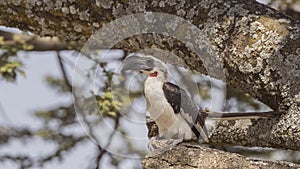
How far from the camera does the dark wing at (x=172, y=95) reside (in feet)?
5.38

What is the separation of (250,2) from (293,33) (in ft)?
0.52

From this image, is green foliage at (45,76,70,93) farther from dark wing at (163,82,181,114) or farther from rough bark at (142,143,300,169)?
rough bark at (142,143,300,169)

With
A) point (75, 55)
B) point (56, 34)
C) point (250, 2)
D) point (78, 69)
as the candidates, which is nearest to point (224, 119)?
point (250, 2)

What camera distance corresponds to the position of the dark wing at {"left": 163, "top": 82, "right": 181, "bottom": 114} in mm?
1640

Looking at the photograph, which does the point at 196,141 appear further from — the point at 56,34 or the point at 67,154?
the point at 67,154

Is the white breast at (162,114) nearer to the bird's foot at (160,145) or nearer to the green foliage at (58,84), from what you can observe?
the bird's foot at (160,145)

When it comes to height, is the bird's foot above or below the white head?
below

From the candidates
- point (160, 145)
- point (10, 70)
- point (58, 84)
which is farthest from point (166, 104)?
point (58, 84)

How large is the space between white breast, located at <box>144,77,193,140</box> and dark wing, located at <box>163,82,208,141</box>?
0.01 meters

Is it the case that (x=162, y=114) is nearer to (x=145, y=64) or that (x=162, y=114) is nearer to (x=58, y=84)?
(x=145, y=64)

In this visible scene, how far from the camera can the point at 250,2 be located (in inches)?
58.6

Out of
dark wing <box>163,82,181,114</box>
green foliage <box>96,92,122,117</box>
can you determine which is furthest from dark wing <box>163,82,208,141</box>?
green foliage <box>96,92,122,117</box>

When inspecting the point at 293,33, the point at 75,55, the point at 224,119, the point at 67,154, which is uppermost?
the point at 293,33

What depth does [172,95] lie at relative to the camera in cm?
165
